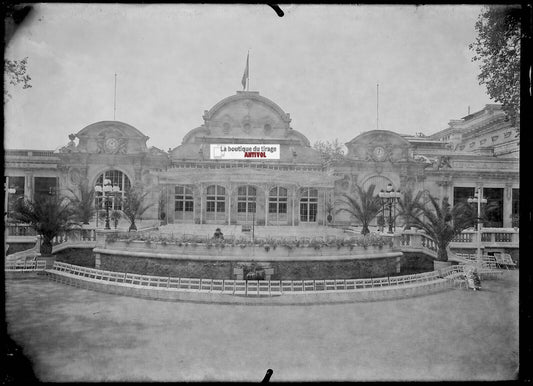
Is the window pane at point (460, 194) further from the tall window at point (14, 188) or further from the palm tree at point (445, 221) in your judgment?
the tall window at point (14, 188)

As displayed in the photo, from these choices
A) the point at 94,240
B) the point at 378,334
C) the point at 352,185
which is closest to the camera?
the point at 378,334

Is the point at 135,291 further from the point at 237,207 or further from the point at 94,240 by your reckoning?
the point at 237,207

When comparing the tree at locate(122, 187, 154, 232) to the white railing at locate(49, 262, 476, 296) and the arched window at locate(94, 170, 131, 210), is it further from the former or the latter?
the white railing at locate(49, 262, 476, 296)

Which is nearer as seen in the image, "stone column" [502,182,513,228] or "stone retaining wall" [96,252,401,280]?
"stone column" [502,182,513,228]

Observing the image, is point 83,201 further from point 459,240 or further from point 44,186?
point 459,240

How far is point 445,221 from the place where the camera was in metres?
10.6

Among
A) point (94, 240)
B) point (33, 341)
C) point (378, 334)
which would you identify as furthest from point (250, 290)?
point (94, 240)

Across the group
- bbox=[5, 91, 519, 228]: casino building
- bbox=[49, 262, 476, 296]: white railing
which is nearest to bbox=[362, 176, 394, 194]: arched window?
bbox=[5, 91, 519, 228]: casino building

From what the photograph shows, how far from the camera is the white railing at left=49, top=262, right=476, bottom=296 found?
846 centimetres

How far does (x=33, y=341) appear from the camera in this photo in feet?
19.1

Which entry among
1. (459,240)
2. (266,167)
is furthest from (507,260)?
(266,167)

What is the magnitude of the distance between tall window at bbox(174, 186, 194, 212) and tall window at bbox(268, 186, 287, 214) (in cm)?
356

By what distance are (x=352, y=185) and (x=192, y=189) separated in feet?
22.4

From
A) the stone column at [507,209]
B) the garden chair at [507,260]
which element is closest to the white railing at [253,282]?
the garden chair at [507,260]
